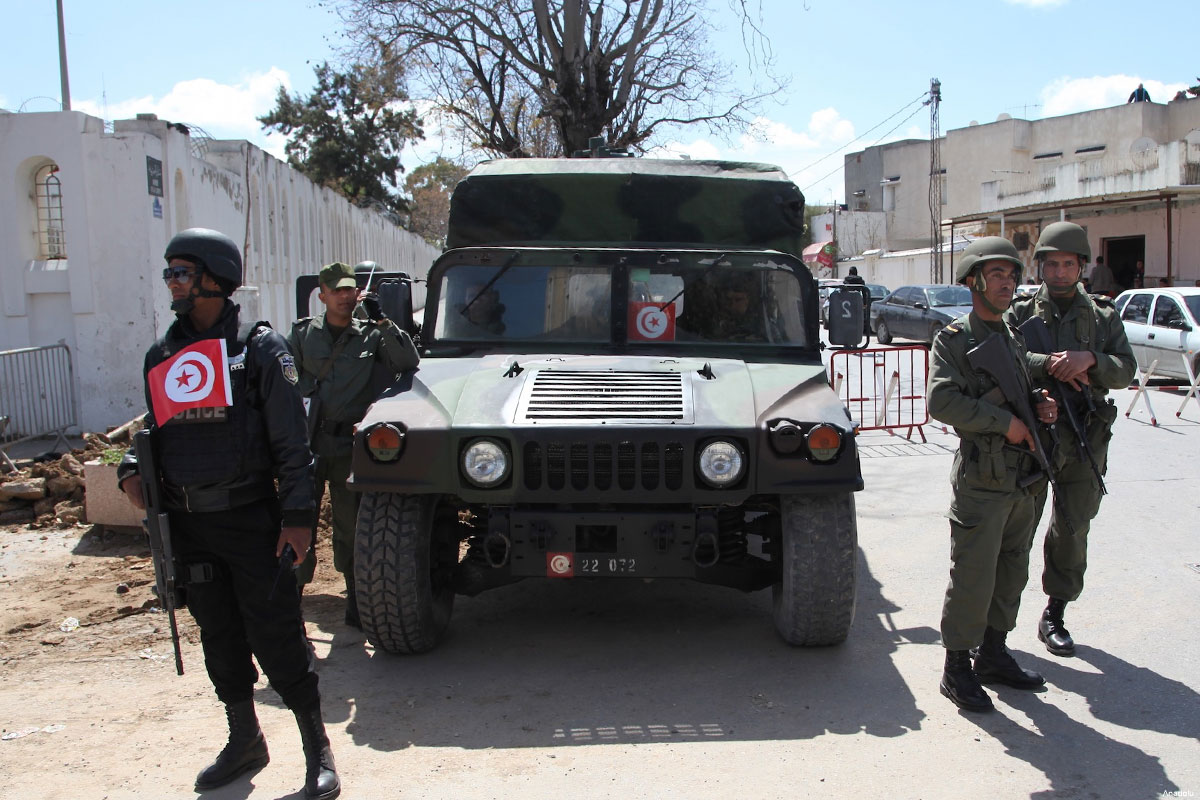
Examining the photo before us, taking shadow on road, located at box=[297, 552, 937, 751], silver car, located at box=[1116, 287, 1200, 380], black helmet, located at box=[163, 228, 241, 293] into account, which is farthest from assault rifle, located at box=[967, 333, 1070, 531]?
silver car, located at box=[1116, 287, 1200, 380]

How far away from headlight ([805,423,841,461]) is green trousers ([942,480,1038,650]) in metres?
0.49

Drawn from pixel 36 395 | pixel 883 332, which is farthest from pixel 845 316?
pixel 883 332

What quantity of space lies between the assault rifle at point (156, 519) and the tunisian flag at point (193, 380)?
0.38 feet

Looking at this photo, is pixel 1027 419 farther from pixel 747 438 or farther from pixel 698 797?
pixel 698 797

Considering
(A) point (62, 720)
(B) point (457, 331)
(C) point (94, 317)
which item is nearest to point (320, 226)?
(C) point (94, 317)

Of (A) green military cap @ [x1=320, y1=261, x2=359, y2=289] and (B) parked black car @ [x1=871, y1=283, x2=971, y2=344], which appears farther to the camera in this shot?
(B) parked black car @ [x1=871, y1=283, x2=971, y2=344]

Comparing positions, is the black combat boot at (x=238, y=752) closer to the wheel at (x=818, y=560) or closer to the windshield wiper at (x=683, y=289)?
the wheel at (x=818, y=560)

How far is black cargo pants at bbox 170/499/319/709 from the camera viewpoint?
3.36 m

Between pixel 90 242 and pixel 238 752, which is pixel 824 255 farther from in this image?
pixel 238 752

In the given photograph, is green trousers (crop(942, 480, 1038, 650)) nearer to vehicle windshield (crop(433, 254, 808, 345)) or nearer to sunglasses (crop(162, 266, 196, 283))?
vehicle windshield (crop(433, 254, 808, 345))

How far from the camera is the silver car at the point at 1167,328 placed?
12789 millimetres

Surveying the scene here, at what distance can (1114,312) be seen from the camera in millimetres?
4520

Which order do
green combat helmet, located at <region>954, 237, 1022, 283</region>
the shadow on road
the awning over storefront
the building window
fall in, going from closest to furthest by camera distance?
the shadow on road → green combat helmet, located at <region>954, 237, 1022, 283</region> → the building window → the awning over storefront

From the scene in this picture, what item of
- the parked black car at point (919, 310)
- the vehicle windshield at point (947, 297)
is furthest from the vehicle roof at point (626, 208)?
the vehicle windshield at point (947, 297)
